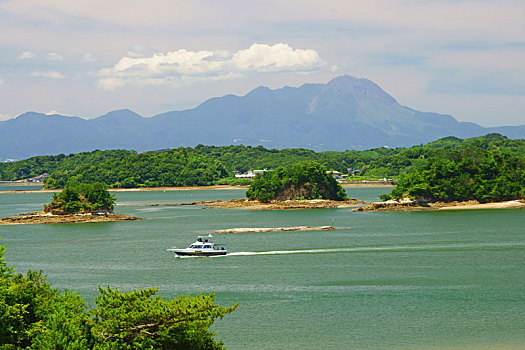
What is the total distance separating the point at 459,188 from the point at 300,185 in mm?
25894

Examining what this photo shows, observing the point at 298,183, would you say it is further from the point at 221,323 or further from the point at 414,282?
the point at 221,323

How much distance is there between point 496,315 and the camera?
33906 mm

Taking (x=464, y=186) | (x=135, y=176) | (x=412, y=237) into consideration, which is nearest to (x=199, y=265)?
(x=412, y=237)

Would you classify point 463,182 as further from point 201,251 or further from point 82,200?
point 201,251

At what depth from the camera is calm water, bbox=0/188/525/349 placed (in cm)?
3144

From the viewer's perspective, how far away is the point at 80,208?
8912cm

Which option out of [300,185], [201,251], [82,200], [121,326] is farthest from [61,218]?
[121,326]

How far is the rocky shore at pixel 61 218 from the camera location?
8644 cm

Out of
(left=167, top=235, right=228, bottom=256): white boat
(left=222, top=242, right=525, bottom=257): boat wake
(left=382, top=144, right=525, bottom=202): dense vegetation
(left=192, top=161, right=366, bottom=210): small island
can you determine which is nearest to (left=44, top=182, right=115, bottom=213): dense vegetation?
(left=192, top=161, right=366, bottom=210): small island

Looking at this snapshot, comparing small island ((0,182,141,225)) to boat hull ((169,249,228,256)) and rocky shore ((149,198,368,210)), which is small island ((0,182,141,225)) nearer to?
rocky shore ((149,198,368,210))

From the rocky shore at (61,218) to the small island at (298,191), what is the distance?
27.4m

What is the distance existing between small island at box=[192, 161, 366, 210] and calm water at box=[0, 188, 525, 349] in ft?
81.8

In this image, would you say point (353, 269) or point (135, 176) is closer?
point (353, 269)

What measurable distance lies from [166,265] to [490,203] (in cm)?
6388
